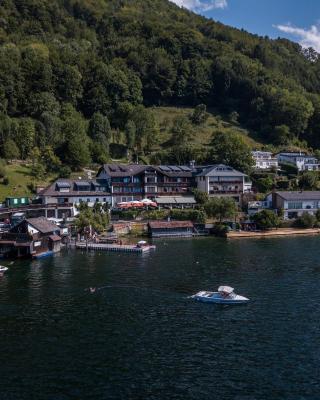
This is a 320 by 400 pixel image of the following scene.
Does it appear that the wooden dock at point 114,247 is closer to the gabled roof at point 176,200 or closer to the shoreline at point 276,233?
the shoreline at point 276,233

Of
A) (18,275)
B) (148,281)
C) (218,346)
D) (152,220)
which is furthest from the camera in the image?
(152,220)

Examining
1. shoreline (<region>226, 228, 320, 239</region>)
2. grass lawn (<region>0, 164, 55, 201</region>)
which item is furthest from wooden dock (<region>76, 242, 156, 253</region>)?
grass lawn (<region>0, 164, 55, 201</region>)

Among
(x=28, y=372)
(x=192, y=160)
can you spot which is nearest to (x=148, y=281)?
(x=28, y=372)

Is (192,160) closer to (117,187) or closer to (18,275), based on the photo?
(117,187)

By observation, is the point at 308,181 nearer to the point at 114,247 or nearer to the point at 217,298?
the point at 114,247

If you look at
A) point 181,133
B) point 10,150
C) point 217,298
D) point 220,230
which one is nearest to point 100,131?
point 181,133
